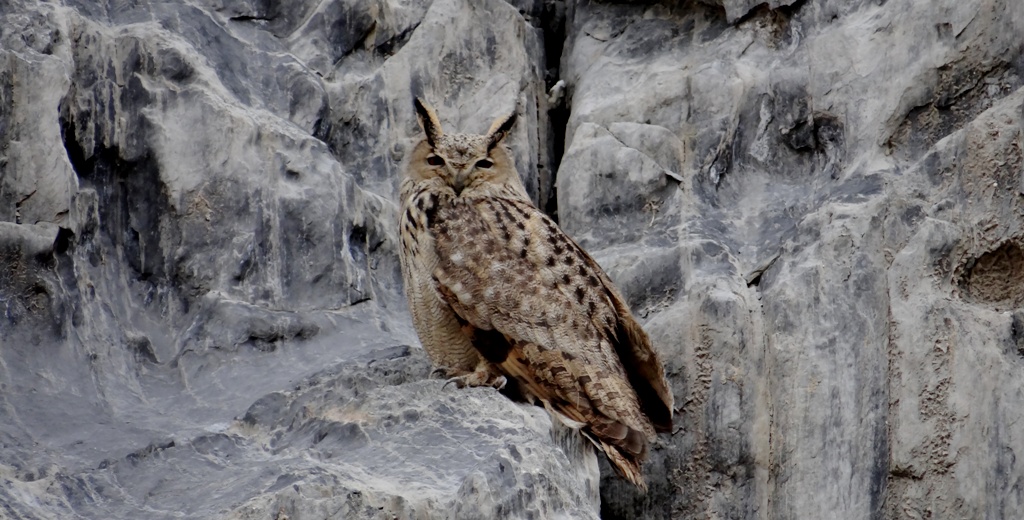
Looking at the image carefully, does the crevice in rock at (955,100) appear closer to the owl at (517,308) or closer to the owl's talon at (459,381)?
the owl at (517,308)

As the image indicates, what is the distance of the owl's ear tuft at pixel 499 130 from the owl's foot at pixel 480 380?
78cm

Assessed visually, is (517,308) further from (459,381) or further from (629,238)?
(629,238)

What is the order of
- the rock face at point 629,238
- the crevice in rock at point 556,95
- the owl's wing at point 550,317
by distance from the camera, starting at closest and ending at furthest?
the owl's wing at point 550,317
the rock face at point 629,238
the crevice in rock at point 556,95

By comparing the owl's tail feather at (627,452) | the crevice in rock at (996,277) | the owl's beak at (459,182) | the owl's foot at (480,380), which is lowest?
the owl's tail feather at (627,452)

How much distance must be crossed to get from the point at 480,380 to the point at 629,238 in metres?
1.04

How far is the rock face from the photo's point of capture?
13.1 feet

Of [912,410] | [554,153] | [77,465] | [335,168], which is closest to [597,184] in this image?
[554,153]

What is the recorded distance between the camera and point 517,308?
3850mm

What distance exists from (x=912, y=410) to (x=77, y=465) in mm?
2532

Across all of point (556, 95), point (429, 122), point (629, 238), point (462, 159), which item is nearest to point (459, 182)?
point (462, 159)

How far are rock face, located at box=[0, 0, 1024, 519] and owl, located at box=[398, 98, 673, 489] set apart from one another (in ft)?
0.52

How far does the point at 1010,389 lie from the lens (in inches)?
163

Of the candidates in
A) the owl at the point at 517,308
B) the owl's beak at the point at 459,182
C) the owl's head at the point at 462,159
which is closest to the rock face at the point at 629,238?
the owl at the point at 517,308

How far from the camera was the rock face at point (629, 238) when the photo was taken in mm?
4000
